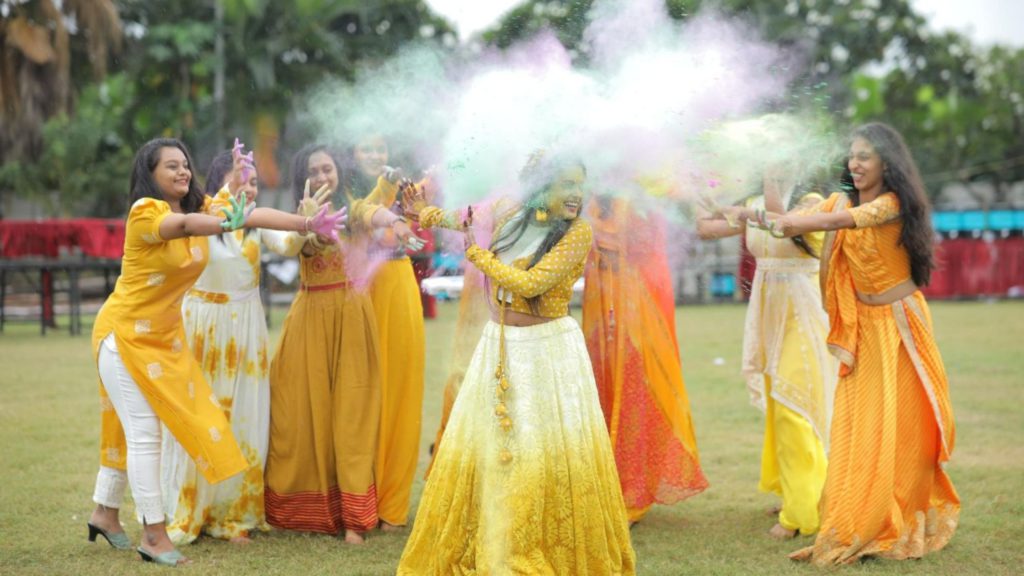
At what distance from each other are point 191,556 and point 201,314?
50.8 inches

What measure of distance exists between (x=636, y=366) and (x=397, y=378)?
4.54 ft

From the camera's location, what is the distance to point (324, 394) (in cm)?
580

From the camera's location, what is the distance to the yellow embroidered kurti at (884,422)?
16.8ft

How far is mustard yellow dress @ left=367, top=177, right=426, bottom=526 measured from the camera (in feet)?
19.5

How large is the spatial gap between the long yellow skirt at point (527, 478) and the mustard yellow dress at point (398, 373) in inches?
54.6

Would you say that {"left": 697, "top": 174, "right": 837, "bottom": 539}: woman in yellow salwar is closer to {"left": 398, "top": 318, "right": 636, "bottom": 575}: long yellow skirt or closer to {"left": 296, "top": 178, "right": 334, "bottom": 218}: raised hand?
{"left": 398, "top": 318, "right": 636, "bottom": 575}: long yellow skirt

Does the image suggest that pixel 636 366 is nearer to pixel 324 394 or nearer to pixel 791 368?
pixel 791 368

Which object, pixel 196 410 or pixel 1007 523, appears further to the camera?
pixel 1007 523

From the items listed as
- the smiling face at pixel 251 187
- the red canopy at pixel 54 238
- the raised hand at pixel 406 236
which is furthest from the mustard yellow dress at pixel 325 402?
the red canopy at pixel 54 238

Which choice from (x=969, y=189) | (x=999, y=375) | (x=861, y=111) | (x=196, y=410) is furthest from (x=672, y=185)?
(x=969, y=189)

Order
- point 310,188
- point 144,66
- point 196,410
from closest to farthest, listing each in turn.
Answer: point 196,410 < point 310,188 < point 144,66

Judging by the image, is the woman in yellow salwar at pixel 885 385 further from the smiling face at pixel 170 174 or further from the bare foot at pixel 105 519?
the bare foot at pixel 105 519

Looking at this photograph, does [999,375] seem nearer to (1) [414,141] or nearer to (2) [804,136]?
(2) [804,136]

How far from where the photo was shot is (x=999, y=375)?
37.6 ft
